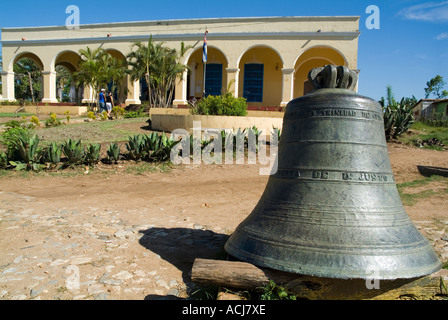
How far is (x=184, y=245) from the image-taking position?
12.3ft

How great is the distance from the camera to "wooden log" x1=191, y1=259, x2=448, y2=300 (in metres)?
2.24

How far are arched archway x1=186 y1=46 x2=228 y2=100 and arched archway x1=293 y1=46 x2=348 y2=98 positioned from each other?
4382 mm

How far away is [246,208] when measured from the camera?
5461mm

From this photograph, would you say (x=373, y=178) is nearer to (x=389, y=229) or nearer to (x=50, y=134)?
(x=389, y=229)

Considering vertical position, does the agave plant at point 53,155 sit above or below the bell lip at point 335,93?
below

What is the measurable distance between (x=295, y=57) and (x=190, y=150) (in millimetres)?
12750

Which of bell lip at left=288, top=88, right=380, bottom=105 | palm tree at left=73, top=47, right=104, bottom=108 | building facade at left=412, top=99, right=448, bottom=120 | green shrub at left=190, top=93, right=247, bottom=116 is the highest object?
palm tree at left=73, top=47, right=104, bottom=108

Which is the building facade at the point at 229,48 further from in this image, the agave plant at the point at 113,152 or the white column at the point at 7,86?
the agave plant at the point at 113,152

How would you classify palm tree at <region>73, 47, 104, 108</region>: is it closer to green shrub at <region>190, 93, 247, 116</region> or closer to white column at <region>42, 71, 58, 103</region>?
white column at <region>42, 71, 58, 103</region>

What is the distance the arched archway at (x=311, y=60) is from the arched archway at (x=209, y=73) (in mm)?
4382

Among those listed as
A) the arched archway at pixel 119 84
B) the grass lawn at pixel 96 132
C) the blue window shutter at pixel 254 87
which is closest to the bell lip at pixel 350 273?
the grass lawn at pixel 96 132

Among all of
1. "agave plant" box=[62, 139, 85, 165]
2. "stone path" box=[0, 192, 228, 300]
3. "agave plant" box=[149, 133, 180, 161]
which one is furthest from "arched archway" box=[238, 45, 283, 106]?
"stone path" box=[0, 192, 228, 300]

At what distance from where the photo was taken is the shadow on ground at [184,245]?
10.8ft
